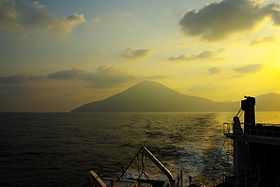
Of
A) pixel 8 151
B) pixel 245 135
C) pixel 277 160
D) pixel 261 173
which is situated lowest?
pixel 8 151

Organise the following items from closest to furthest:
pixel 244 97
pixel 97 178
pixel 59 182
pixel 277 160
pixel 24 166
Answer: pixel 97 178 → pixel 277 160 → pixel 244 97 → pixel 59 182 → pixel 24 166

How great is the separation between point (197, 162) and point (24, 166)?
33.7m

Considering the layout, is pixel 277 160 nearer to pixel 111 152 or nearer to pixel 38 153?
Result: pixel 111 152

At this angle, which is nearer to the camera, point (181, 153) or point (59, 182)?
point (59, 182)

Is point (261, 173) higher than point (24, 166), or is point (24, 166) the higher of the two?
point (261, 173)

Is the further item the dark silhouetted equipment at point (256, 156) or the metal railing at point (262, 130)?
the metal railing at point (262, 130)

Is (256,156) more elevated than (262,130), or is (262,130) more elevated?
(262,130)

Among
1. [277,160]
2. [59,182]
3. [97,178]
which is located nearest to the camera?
[97,178]

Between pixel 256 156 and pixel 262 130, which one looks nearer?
pixel 262 130

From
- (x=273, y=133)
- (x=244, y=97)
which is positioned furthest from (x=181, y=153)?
(x=273, y=133)

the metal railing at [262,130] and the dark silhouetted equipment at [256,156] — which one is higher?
the metal railing at [262,130]

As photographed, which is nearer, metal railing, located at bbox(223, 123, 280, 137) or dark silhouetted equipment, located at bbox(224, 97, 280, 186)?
dark silhouetted equipment, located at bbox(224, 97, 280, 186)

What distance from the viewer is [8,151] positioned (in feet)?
200

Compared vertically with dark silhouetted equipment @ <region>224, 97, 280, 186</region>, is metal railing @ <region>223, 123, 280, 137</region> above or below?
above
